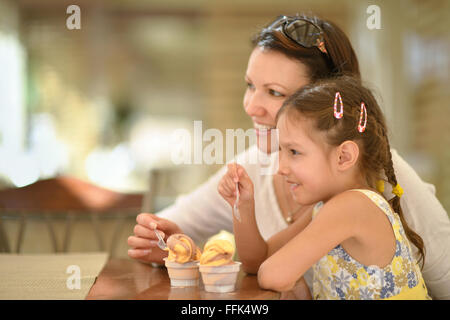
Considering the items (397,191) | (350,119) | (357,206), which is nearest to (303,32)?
(350,119)

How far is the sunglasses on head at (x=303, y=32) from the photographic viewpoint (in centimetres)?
150

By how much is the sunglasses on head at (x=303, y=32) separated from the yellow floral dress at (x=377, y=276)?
540 millimetres

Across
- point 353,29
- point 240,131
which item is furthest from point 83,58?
point 353,29

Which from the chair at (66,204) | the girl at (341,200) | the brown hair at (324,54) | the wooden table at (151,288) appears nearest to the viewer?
the wooden table at (151,288)

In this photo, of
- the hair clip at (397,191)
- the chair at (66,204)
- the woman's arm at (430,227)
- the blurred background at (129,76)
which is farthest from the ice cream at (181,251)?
the blurred background at (129,76)

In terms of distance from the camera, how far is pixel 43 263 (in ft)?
4.33

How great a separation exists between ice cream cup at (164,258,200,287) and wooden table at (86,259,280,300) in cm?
2

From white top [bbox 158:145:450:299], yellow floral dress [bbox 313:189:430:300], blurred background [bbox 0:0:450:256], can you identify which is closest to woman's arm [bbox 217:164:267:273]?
yellow floral dress [bbox 313:189:430:300]

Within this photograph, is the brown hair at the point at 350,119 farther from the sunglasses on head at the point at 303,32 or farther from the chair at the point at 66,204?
the chair at the point at 66,204

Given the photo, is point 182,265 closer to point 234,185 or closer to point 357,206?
point 234,185

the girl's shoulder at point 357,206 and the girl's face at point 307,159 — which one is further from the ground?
the girl's face at point 307,159

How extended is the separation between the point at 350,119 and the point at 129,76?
6.39 metres

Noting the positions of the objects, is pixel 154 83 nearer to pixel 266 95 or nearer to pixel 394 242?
pixel 266 95

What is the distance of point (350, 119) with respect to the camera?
3.91 ft
